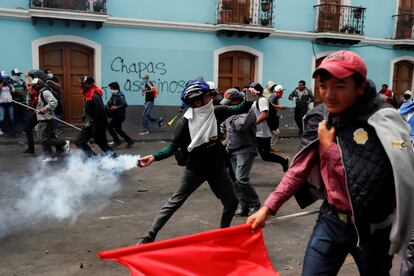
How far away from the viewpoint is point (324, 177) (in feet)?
7.77

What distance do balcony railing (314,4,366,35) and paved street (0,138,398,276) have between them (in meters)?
11.7

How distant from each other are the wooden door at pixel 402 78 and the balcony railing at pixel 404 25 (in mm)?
1226

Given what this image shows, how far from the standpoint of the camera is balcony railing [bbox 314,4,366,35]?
1775 centimetres

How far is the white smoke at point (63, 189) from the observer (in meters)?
5.57

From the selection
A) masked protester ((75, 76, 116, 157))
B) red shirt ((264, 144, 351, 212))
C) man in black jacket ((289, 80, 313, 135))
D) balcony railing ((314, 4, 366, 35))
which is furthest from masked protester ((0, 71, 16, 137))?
balcony railing ((314, 4, 366, 35))

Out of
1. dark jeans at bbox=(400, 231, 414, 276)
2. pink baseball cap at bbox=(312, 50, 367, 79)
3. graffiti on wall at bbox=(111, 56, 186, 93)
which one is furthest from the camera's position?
graffiti on wall at bbox=(111, 56, 186, 93)

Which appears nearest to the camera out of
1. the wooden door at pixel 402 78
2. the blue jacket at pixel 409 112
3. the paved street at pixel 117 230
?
the blue jacket at pixel 409 112

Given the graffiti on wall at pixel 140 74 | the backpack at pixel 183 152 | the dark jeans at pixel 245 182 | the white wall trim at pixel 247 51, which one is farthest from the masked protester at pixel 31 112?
the white wall trim at pixel 247 51

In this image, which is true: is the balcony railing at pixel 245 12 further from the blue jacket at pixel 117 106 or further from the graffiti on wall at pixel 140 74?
the blue jacket at pixel 117 106

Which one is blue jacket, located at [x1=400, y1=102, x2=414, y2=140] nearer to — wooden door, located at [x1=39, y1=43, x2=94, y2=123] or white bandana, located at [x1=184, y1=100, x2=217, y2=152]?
white bandana, located at [x1=184, y1=100, x2=217, y2=152]

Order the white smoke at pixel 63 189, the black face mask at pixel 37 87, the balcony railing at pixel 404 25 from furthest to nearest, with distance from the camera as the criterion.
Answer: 1. the balcony railing at pixel 404 25
2. the black face mask at pixel 37 87
3. the white smoke at pixel 63 189

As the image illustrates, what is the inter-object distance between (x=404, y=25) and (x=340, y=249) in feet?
64.2

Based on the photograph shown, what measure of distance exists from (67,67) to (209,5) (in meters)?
5.26

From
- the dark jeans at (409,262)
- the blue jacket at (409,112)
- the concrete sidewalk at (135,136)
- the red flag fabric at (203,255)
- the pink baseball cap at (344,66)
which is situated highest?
the pink baseball cap at (344,66)
